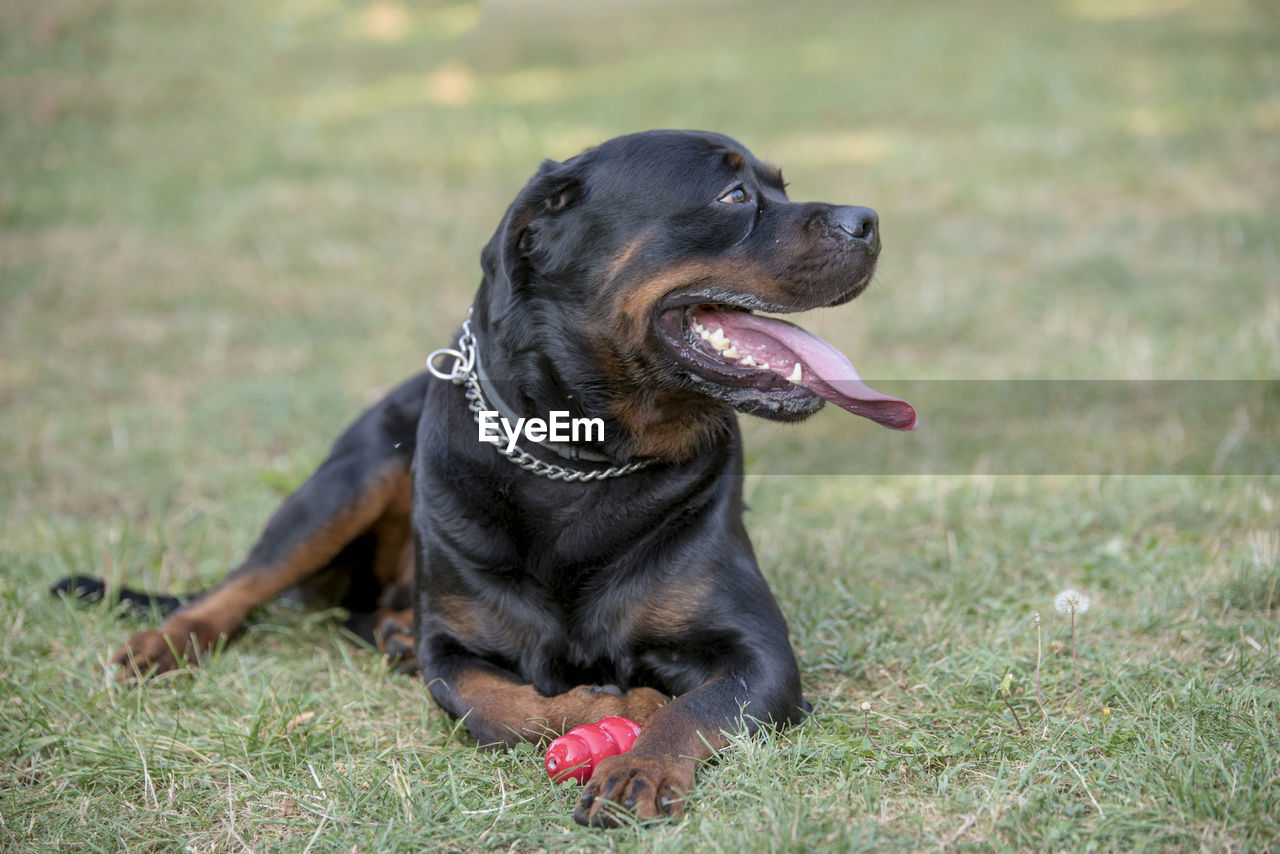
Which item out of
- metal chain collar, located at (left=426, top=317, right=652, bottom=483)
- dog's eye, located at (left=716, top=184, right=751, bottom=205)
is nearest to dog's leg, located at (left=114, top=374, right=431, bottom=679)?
metal chain collar, located at (left=426, top=317, right=652, bottom=483)

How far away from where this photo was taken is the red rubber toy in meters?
2.62

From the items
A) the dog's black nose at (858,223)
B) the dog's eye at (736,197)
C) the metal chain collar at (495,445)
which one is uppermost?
the dog's eye at (736,197)

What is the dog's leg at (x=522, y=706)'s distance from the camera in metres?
2.83

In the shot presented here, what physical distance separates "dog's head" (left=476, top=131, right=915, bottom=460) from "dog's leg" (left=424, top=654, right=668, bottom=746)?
0.64m

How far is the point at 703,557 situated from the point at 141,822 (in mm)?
1430

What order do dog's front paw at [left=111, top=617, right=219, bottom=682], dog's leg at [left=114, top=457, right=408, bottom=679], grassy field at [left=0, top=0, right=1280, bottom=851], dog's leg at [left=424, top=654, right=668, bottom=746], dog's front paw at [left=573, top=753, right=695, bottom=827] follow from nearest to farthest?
dog's front paw at [left=573, top=753, right=695, bottom=827] < grassy field at [left=0, top=0, right=1280, bottom=851] < dog's leg at [left=424, top=654, right=668, bottom=746] < dog's front paw at [left=111, top=617, right=219, bottom=682] < dog's leg at [left=114, top=457, right=408, bottom=679]

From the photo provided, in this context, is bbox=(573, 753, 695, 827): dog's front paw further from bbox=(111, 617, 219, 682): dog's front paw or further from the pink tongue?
bbox=(111, 617, 219, 682): dog's front paw

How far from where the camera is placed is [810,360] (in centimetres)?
311

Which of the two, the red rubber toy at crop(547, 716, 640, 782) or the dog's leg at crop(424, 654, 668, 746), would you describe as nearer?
the red rubber toy at crop(547, 716, 640, 782)

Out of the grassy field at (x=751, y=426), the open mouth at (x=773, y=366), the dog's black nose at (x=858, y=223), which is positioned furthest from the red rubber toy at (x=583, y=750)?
the dog's black nose at (x=858, y=223)

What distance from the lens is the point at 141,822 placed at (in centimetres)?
265

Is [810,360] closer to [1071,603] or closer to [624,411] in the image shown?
[624,411]

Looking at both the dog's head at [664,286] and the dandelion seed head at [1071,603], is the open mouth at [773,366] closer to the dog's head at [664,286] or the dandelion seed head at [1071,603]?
the dog's head at [664,286]

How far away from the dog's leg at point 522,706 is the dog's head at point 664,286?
2.10 feet
